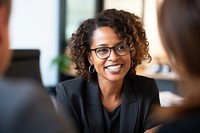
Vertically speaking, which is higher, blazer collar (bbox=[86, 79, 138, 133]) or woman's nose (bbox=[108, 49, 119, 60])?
woman's nose (bbox=[108, 49, 119, 60])

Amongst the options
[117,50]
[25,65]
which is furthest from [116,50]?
[25,65]

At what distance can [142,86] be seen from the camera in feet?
5.91

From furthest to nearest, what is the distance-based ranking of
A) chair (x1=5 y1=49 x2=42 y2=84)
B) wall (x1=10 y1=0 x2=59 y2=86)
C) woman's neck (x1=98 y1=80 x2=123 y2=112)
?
wall (x1=10 y1=0 x2=59 y2=86)
woman's neck (x1=98 y1=80 x2=123 y2=112)
chair (x1=5 y1=49 x2=42 y2=84)

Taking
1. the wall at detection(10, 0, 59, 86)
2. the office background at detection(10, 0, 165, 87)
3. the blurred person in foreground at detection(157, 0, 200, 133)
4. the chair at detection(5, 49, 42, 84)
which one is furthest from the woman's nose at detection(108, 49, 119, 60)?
the wall at detection(10, 0, 59, 86)

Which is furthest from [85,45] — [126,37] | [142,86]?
[142,86]

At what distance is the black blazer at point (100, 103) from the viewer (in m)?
1.67

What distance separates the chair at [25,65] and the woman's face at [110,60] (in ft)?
1.39

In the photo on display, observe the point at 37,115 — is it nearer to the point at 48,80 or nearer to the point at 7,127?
the point at 7,127

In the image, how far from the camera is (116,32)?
67.1 inches

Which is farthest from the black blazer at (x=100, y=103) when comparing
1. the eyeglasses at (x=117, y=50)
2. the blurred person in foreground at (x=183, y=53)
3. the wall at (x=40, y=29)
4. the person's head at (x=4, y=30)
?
the wall at (x=40, y=29)

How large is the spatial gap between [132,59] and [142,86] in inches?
6.1

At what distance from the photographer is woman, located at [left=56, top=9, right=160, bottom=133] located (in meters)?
1.69

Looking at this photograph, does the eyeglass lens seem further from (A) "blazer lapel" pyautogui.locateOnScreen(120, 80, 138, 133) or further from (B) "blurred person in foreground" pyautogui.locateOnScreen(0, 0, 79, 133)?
(B) "blurred person in foreground" pyautogui.locateOnScreen(0, 0, 79, 133)

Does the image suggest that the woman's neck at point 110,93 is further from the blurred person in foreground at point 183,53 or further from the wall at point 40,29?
the wall at point 40,29
